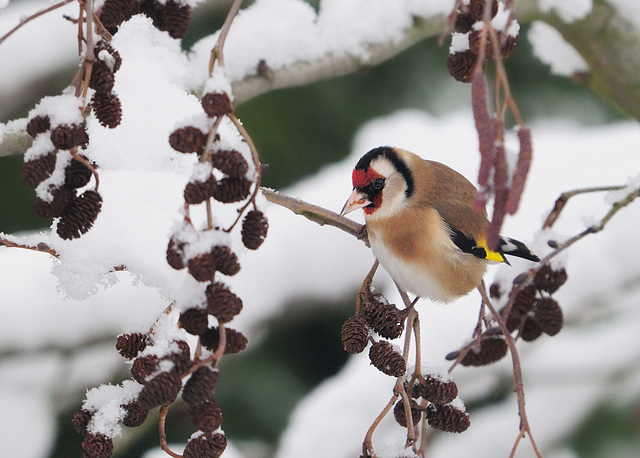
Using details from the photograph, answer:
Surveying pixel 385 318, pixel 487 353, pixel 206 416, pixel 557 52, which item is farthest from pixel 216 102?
pixel 557 52

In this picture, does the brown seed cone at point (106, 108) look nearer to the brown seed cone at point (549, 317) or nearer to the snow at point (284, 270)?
the snow at point (284, 270)

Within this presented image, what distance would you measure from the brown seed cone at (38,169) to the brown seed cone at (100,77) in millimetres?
75

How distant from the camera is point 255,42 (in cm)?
126

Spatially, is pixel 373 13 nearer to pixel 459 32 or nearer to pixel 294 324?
pixel 459 32

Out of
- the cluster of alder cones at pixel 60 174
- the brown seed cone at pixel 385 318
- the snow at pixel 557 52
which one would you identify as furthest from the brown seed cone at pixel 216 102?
the snow at pixel 557 52

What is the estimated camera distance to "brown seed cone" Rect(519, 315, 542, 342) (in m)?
0.96

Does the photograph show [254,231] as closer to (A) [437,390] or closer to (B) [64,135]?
(B) [64,135]

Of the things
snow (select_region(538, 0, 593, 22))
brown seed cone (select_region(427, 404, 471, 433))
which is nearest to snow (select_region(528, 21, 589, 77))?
snow (select_region(538, 0, 593, 22))

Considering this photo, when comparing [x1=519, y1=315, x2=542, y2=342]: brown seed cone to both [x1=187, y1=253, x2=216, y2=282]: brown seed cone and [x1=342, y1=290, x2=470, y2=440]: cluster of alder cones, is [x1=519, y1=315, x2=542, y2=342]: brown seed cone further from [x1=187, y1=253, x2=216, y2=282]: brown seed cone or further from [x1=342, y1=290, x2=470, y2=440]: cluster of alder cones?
[x1=187, y1=253, x2=216, y2=282]: brown seed cone

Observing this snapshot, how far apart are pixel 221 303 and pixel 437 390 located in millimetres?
323

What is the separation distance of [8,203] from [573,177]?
1618 millimetres

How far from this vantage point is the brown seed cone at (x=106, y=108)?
0.68 metres

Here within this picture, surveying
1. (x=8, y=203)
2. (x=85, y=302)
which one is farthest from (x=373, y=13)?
(x=8, y=203)

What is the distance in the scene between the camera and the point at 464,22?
788mm
